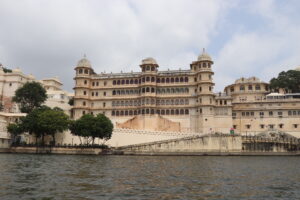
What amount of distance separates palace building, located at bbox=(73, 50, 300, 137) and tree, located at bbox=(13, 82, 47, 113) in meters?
8.76

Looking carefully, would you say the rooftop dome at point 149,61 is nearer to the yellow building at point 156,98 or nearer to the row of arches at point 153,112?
the yellow building at point 156,98

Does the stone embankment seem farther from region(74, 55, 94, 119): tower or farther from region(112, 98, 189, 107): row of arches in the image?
region(112, 98, 189, 107): row of arches

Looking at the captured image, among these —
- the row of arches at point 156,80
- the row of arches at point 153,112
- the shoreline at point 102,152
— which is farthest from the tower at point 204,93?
the shoreline at point 102,152

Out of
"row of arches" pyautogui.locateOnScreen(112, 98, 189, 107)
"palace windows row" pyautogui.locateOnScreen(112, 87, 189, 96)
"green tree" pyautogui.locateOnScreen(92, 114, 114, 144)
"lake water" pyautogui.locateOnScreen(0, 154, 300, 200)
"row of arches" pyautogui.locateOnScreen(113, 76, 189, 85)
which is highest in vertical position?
"row of arches" pyautogui.locateOnScreen(113, 76, 189, 85)

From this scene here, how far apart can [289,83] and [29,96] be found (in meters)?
65.1

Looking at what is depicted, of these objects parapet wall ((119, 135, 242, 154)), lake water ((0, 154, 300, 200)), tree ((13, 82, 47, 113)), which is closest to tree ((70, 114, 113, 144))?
parapet wall ((119, 135, 242, 154))

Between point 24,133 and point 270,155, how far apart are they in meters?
47.7

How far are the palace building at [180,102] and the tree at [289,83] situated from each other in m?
3.90

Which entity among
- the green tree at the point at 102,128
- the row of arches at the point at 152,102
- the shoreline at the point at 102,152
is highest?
the row of arches at the point at 152,102

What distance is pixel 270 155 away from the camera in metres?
56.4

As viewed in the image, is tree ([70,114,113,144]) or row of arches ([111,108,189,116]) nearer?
tree ([70,114,113,144])

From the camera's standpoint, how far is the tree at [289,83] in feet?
261

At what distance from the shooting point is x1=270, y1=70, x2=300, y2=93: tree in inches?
3137

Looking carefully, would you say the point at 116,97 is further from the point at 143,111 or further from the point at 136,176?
the point at 136,176
